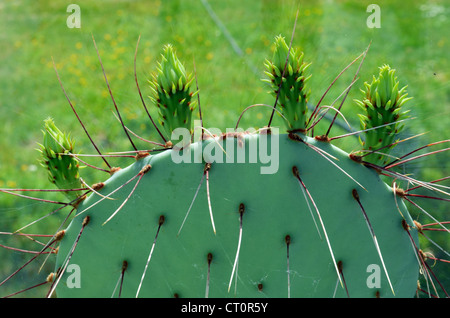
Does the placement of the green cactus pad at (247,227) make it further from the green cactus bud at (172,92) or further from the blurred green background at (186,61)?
the blurred green background at (186,61)

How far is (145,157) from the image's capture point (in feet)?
3.23

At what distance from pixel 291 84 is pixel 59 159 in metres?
0.53

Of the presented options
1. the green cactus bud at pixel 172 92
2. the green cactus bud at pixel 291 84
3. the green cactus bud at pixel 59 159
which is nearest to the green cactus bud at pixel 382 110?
the green cactus bud at pixel 291 84

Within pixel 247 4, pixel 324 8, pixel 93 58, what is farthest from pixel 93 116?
pixel 324 8

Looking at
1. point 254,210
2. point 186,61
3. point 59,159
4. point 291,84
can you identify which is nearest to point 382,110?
point 291,84

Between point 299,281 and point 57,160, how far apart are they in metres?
0.59

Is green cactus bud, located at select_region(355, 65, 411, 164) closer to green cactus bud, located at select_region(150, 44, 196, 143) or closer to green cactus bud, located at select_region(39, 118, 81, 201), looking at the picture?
green cactus bud, located at select_region(150, 44, 196, 143)

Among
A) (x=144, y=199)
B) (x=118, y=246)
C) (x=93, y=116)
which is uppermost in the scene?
(x=93, y=116)

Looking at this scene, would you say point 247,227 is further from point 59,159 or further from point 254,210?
point 59,159

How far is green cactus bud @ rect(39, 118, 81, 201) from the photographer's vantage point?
1023 mm

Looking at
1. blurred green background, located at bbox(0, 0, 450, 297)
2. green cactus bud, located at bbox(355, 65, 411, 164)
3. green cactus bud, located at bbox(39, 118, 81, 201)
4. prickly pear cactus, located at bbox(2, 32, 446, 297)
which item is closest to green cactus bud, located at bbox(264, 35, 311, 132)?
prickly pear cactus, located at bbox(2, 32, 446, 297)

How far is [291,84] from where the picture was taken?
942mm
